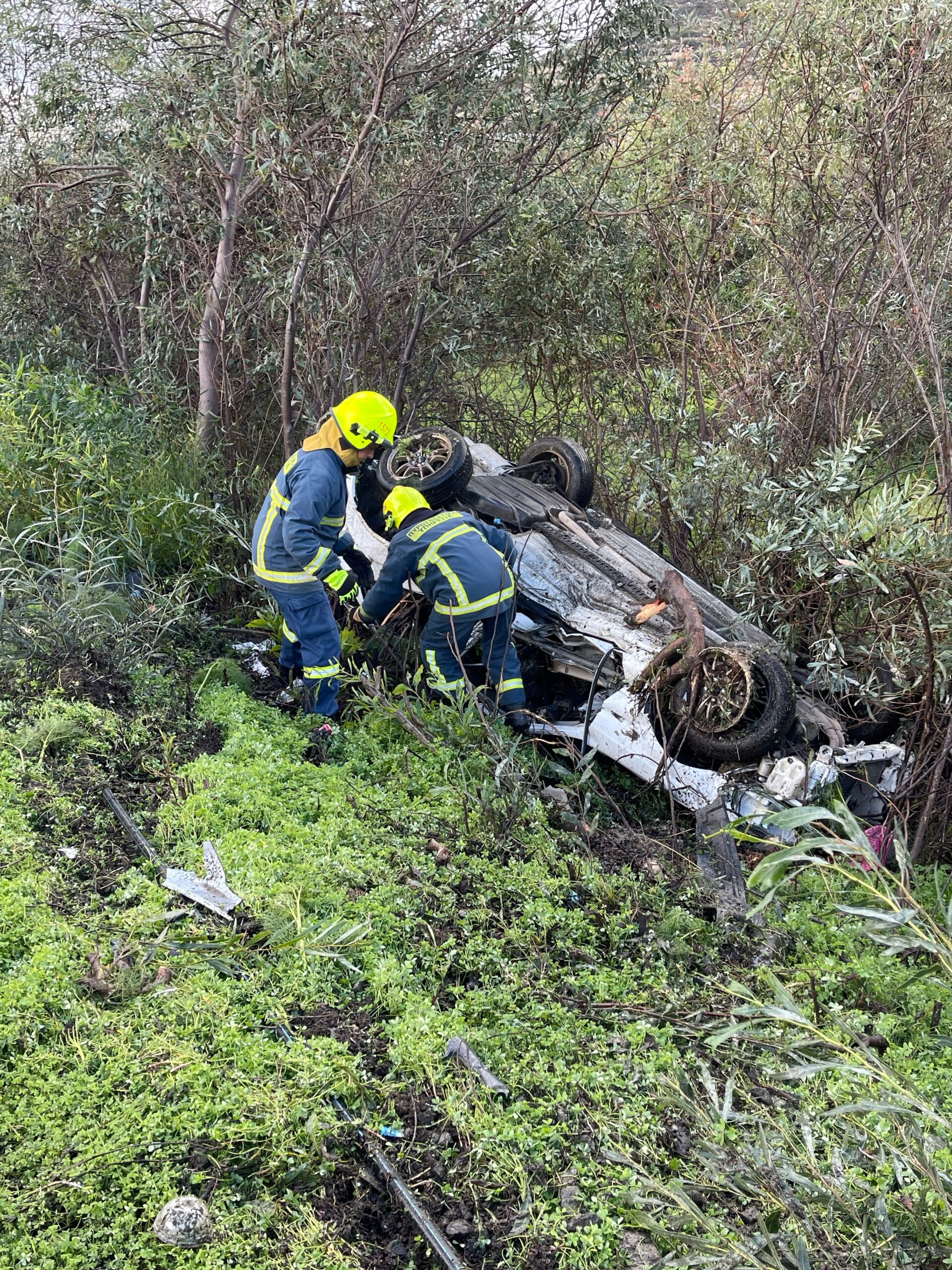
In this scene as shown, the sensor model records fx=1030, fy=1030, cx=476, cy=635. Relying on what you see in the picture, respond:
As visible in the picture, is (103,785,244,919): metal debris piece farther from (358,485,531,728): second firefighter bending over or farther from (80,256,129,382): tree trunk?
(80,256,129,382): tree trunk

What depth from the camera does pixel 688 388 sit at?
26.1 ft

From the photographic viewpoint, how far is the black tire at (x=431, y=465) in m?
6.29

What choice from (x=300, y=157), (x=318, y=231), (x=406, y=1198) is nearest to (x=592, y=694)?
(x=406, y=1198)

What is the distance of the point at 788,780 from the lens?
16.4 ft

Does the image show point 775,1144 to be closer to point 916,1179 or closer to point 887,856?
point 916,1179

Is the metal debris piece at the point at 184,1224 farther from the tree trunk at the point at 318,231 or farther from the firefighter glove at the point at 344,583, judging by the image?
the tree trunk at the point at 318,231

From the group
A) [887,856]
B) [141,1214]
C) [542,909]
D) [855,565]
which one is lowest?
[887,856]

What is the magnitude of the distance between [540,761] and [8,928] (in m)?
2.93

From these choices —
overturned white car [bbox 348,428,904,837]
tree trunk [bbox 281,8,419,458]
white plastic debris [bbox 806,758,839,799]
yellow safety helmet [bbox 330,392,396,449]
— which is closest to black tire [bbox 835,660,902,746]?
overturned white car [bbox 348,428,904,837]

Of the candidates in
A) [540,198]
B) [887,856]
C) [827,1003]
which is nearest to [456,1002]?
[827,1003]

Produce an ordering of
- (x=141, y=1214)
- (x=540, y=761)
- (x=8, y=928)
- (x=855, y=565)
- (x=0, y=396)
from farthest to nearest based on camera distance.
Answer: (x=0, y=396) < (x=540, y=761) < (x=855, y=565) < (x=8, y=928) < (x=141, y=1214)

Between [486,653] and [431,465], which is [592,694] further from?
[431,465]

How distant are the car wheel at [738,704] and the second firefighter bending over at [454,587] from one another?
1098 millimetres

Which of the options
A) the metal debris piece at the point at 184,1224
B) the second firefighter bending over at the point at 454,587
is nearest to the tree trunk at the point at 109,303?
the second firefighter bending over at the point at 454,587
